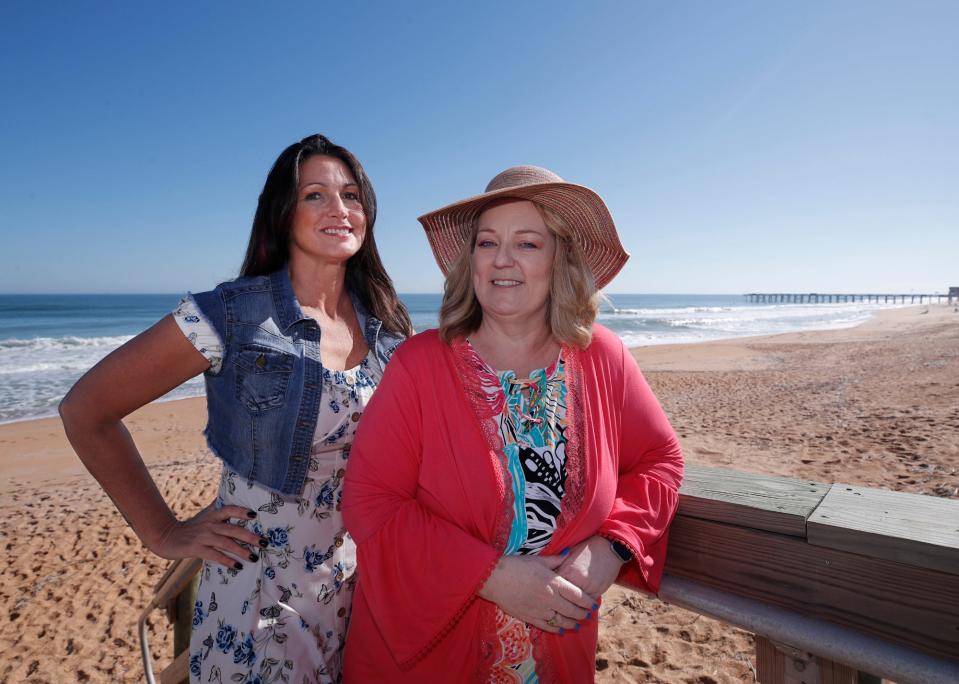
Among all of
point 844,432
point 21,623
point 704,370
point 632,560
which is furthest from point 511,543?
point 704,370

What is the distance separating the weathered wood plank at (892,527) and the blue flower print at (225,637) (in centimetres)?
165

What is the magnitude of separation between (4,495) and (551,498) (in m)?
9.60

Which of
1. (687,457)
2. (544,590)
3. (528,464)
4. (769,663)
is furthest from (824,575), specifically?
(687,457)

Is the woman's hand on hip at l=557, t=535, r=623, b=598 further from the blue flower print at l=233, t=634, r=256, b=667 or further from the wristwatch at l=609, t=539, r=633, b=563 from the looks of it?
the blue flower print at l=233, t=634, r=256, b=667

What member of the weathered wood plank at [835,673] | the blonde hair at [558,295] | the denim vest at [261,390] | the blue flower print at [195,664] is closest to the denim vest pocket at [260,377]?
the denim vest at [261,390]

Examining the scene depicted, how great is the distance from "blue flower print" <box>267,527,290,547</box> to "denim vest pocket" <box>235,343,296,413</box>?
0.40m

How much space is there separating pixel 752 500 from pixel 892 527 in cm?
27

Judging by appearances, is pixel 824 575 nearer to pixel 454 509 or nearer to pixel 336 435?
pixel 454 509

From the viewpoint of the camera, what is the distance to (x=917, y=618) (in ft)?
3.30

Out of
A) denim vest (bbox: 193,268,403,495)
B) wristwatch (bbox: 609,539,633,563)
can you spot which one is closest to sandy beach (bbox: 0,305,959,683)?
wristwatch (bbox: 609,539,633,563)

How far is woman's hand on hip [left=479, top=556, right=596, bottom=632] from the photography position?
4.40 ft

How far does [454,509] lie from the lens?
146 centimetres

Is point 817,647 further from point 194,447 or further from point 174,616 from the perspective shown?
point 194,447

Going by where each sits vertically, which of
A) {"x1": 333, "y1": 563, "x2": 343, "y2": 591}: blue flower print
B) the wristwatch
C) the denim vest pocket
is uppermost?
the denim vest pocket
